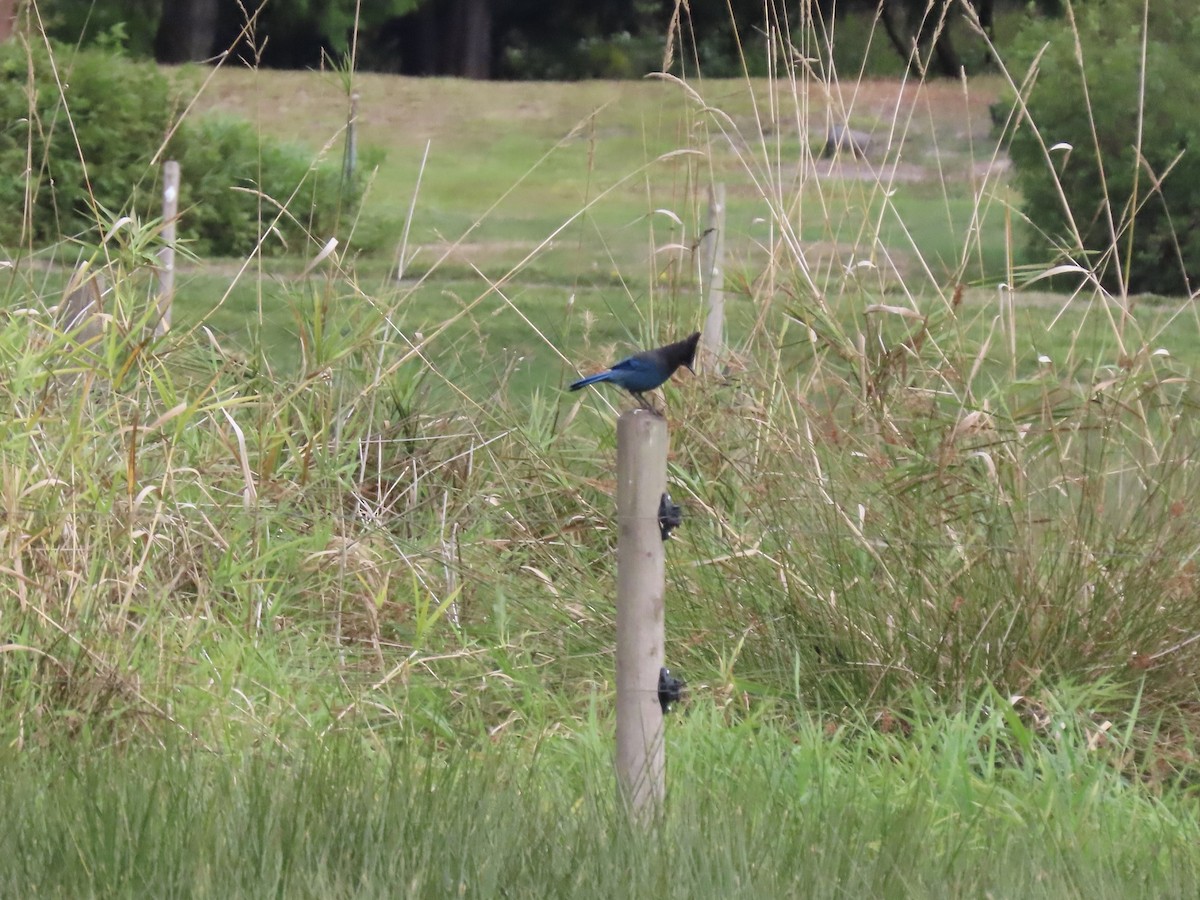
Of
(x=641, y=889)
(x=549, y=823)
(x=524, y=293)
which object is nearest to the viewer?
(x=641, y=889)

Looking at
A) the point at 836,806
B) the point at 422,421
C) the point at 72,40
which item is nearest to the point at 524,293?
the point at 422,421

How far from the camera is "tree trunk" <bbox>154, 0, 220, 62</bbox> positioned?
2316 cm

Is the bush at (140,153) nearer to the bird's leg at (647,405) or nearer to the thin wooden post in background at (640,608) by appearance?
the bird's leg at (647,405)

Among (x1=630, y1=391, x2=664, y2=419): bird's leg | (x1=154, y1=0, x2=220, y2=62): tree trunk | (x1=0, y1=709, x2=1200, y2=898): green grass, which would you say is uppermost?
(x1=154, y1=0, x2=220, y2=62): tree trunk

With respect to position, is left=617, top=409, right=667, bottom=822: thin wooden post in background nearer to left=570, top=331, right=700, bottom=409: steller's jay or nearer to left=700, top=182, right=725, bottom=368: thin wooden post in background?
left=570, top=331, right=700, bottom=409: steller's jay

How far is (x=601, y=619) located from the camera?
3850mm

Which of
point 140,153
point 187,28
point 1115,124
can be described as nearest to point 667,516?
point 1115,124

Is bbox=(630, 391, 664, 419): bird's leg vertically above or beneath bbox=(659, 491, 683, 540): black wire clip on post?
above

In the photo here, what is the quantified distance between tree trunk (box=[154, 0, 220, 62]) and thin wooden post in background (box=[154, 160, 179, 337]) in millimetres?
17640

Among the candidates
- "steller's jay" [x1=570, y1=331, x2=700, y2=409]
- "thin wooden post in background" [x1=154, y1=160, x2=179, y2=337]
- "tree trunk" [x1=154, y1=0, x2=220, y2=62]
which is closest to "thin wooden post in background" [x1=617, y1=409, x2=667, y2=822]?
"steller's jay" [x1=570, y1=331, x2=700, y2=409]

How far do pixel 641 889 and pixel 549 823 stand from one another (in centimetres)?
26

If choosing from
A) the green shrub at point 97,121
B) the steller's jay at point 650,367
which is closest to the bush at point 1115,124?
the green shrub at point 97,121

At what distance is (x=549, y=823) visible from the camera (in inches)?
102

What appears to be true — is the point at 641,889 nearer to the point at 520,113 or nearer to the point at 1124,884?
the point at 1124,884
